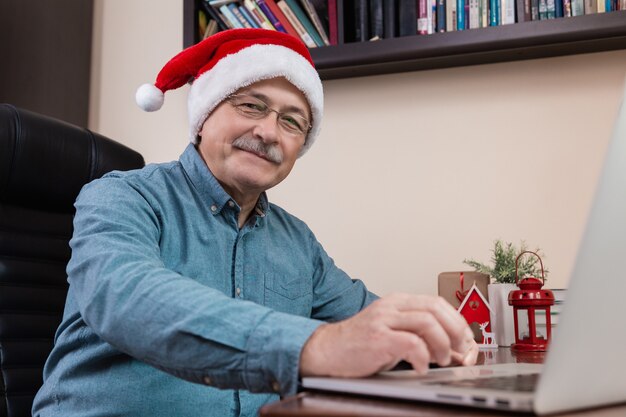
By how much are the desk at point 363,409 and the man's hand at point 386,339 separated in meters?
0.04

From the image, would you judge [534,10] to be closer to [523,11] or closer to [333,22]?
[523,11]

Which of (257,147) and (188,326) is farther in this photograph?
(257,147)

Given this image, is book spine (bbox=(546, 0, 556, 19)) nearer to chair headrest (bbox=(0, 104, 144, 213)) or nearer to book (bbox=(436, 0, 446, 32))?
book (bbox=(436, 0, 446, 32))

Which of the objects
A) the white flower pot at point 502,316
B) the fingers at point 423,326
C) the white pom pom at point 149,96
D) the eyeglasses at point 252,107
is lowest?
the white flower pot at point 502,316

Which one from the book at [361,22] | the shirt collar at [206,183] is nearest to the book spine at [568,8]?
the book at [361,22]

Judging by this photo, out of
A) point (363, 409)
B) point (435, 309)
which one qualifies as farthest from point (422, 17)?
point (363, 409)

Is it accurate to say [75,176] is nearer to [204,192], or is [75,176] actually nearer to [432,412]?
[204,192]

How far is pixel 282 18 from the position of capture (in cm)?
186

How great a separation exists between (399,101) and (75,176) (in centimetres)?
94

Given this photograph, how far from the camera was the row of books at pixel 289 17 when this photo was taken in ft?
6.05

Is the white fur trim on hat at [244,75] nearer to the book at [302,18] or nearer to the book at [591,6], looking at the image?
the book at [302,18]

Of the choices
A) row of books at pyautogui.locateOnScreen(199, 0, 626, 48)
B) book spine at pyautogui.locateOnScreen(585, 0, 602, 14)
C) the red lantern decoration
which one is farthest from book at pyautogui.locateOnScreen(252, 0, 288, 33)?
the red lantern decoration

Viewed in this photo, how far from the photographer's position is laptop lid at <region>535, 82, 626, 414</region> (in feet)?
1.47

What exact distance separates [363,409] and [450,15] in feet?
4.86
